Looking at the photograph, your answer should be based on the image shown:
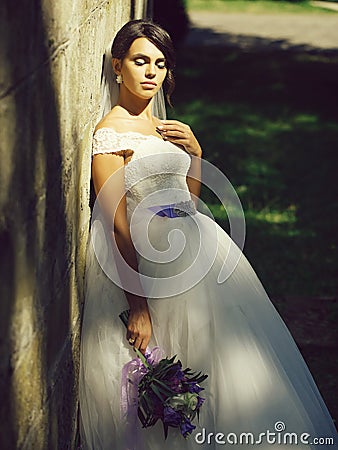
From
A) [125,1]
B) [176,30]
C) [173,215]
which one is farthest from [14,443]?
[176,30]

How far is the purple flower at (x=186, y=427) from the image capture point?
3.28 metres

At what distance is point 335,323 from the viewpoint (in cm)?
557

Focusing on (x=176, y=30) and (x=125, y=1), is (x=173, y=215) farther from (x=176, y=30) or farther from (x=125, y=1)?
(x=176, y=30)

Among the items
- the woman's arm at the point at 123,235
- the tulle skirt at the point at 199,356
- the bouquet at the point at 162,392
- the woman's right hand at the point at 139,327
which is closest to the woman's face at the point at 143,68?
the woman's arm at the point at 123,235

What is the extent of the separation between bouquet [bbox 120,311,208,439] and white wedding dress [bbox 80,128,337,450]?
0.05m

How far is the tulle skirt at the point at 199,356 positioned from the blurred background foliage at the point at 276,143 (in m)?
2.51

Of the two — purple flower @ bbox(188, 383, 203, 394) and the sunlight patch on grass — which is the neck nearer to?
purple flower @ bbox(188, 383, 203, 394)

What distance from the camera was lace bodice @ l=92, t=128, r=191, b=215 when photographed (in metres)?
3.43

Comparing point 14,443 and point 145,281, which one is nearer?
point 14,443

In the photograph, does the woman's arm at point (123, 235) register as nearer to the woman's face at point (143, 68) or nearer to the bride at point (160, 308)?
the bride at point (160, 308)

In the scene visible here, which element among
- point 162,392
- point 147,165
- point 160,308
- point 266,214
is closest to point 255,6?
point 266,214

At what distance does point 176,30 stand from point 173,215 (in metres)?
9.92

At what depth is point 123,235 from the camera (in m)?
3.34

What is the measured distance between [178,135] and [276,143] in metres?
6.25
